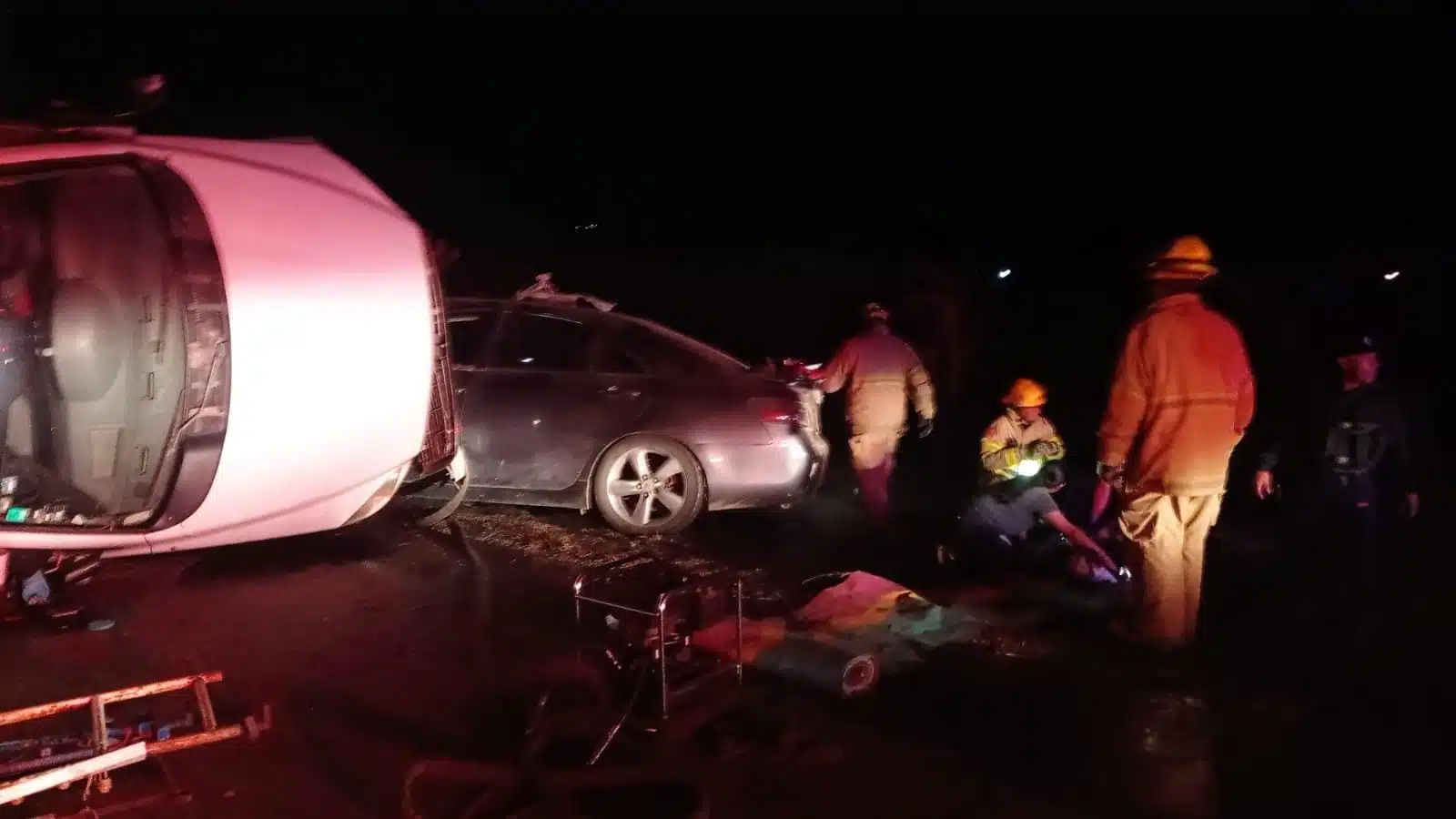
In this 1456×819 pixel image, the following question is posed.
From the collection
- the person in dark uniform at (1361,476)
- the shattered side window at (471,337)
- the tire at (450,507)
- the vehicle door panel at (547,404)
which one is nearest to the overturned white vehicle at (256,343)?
the tire at (450,507)

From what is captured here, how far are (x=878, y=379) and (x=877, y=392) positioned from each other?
88 millimetres

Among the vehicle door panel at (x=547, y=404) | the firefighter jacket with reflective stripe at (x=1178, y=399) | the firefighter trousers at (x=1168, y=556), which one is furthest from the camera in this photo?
the vehicle door panel at (x=547, y=404)

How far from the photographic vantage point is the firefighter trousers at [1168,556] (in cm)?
522

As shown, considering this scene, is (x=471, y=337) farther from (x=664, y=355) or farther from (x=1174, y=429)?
(x=1174, y=429)

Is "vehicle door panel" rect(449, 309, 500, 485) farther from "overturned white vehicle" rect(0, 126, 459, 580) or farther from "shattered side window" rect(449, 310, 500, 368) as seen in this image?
"overturned white vehicle" rect(0, 126, 459, 580)

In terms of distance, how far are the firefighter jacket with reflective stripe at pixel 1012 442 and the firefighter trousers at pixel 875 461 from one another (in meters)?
1.51

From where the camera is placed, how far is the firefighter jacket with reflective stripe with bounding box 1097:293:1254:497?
16.5 feet

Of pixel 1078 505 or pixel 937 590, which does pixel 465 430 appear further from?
pixel 1078 505

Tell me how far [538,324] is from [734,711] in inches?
157

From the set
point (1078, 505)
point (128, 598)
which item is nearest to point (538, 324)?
point (128, 598)

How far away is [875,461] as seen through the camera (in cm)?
797

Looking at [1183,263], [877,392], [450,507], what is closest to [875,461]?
[877,392]

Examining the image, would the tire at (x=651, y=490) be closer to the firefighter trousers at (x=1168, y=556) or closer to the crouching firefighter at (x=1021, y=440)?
the crouching firefighter at (x=1021, y=440)

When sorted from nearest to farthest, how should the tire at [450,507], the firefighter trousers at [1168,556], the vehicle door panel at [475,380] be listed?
1. the firefighter trousers at [1168,556]
2. the tire at [450,507]
3. the vehicle door panel at [475,380]
